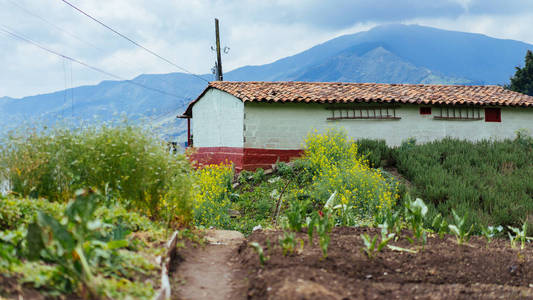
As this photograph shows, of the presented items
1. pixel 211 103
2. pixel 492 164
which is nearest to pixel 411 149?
pixel 492 164

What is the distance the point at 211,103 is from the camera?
1797 centimetres

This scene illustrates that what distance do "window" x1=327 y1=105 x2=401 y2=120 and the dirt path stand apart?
34.9 ft

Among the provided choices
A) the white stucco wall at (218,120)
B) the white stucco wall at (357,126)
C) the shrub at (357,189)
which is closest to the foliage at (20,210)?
the shrub at (357,189)

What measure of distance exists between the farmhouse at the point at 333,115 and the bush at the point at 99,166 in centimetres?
908

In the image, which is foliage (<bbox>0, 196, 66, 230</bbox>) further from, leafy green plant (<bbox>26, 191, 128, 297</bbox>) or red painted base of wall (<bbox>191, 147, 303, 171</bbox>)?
red painted base of wall (<bbox>191, 147, 303, 171</bbox>)

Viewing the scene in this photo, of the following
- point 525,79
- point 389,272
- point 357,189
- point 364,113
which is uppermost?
point 525,79

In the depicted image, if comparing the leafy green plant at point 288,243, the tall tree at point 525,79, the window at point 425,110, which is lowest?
the leafy green plant at point 288,243

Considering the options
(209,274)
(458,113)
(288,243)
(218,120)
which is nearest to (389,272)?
(288,243)

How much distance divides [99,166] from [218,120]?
1188 centimetres

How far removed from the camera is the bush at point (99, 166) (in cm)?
538

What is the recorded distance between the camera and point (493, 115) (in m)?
17.9

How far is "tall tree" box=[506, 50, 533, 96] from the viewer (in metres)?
31.6

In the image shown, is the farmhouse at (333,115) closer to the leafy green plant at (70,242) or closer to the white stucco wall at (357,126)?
the white stucco wall at (357,126)

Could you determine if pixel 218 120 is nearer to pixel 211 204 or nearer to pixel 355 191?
pixel 211 204
